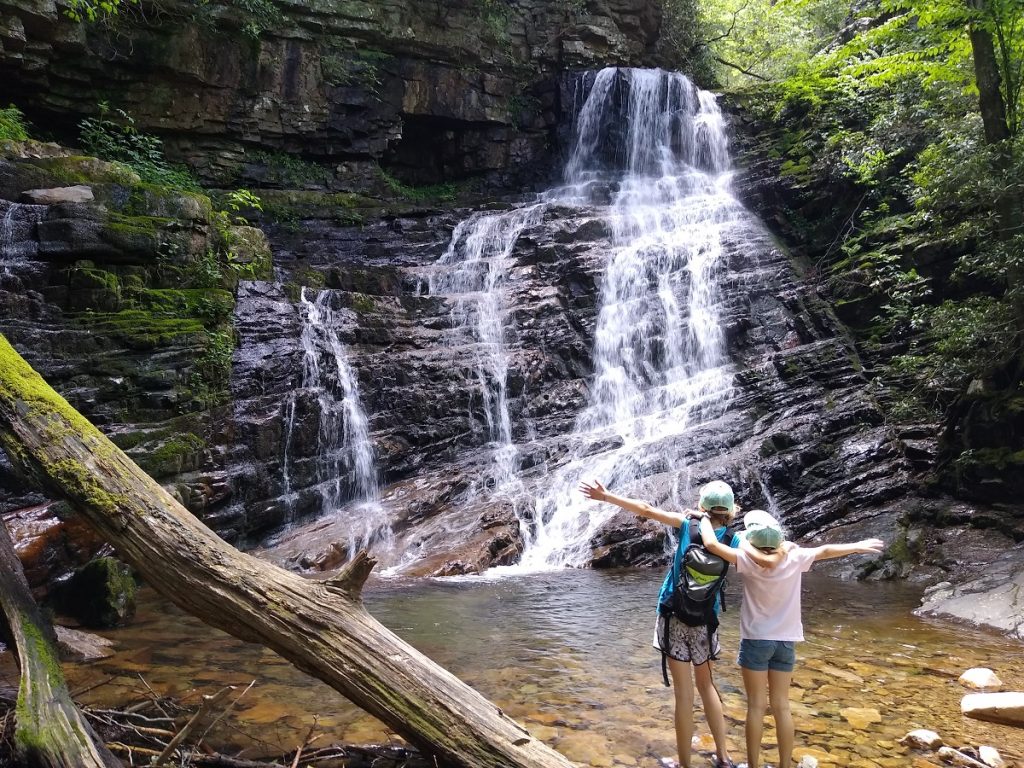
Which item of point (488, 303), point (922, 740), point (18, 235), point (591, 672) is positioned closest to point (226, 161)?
point (488, 303)

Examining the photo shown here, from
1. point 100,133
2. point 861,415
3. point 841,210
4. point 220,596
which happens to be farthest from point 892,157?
point 100,133

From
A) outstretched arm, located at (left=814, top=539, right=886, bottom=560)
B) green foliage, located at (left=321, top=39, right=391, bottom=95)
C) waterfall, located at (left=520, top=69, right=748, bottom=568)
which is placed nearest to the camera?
outstretched arm, located at (left=814, top=539, right=886, bottom=560)

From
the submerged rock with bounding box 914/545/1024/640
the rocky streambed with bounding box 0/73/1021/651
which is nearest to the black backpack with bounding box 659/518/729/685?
the submerged rock with bounding box 914/545/1024/640

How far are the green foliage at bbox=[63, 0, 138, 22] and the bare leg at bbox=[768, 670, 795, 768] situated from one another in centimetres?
1473

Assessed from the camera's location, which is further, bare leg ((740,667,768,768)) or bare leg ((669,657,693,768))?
bare leg ((669,657,693,768))

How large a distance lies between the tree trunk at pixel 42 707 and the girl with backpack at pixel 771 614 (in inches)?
115

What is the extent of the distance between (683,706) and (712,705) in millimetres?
215

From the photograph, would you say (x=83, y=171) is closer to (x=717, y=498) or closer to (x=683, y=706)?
(x=717, y=498)

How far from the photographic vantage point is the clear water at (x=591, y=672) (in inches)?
163

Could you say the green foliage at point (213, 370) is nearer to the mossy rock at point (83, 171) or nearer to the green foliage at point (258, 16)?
the mossy rock at point (83, 171)

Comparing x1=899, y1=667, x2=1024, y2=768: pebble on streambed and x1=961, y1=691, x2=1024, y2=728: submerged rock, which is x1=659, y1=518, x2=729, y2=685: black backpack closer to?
x1=899, y1=667, x2=1024, y2=768: pebble on streambed

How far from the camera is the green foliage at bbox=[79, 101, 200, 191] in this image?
1543 cm

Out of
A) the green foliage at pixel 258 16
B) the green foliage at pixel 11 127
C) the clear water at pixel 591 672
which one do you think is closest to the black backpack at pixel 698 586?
the clear water at pixel 591 672

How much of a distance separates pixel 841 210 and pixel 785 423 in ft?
24.6
